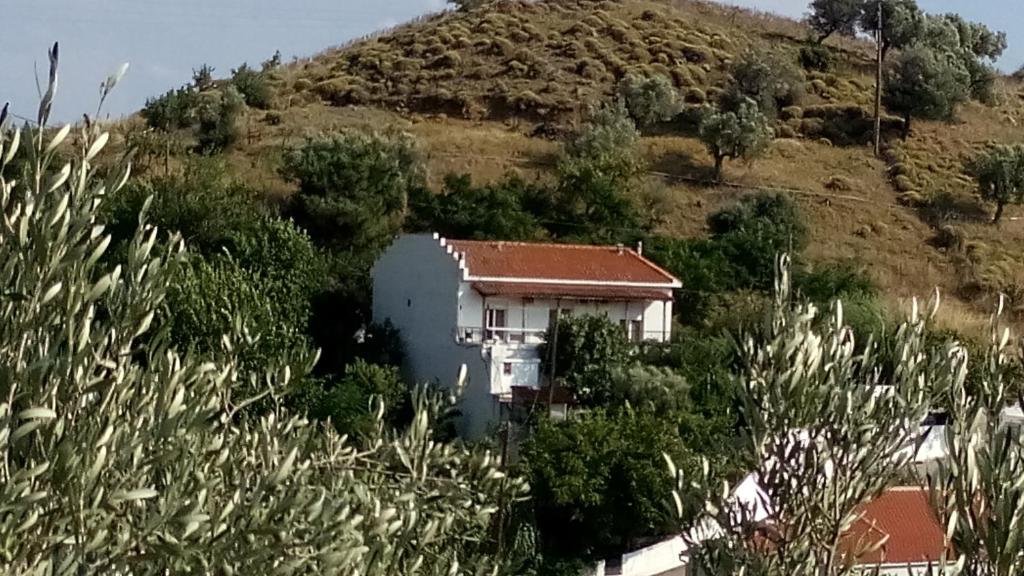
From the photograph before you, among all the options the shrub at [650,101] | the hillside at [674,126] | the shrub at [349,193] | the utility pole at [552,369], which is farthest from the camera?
the shrub at [650,101]

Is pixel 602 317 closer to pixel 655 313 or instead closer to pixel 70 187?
pixel 655 313

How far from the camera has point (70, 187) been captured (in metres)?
4.82

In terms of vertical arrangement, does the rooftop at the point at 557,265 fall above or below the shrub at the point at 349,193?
below

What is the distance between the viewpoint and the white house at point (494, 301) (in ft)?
98.4

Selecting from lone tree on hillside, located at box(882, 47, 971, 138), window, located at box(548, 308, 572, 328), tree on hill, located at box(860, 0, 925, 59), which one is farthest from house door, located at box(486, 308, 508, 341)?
tree on hill, located at box(860, 0, 925, 59)

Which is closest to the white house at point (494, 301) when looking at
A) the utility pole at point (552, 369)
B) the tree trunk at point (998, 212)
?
the utility pole at point (552, 369)

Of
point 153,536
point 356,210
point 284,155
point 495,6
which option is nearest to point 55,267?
point 153,536

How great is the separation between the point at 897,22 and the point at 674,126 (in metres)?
14.2

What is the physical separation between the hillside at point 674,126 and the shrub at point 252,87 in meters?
1.09

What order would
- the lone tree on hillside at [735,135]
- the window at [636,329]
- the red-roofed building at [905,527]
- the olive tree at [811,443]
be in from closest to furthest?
the olive tree at [811,443], the red-roofed building at [905,527], the window at [636,329], the lone tree on hillside at [735,135]

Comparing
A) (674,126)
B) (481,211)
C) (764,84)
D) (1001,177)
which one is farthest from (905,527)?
(764,84)

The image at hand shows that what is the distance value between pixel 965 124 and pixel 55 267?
56.1 metres

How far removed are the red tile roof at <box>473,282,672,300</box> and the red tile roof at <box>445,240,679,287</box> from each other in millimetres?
190

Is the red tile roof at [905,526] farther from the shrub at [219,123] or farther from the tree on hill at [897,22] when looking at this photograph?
the tree on hill at [897,22]
